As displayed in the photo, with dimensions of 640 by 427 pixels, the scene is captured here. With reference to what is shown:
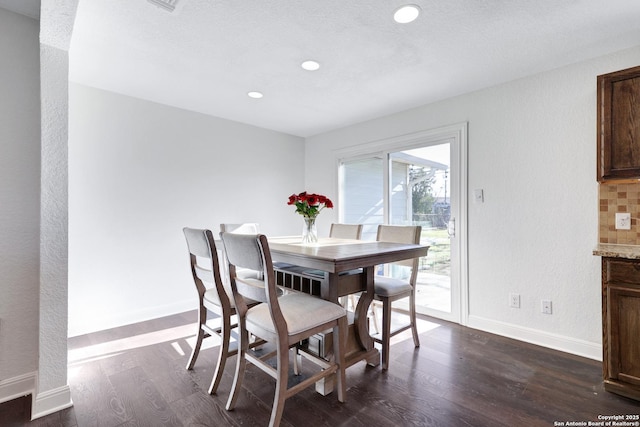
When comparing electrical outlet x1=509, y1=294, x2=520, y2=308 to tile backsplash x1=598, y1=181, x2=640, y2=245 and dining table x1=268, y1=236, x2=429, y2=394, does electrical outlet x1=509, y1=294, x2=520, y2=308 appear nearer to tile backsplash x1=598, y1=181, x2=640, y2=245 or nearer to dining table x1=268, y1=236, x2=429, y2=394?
tile backsplash x1=598, y1=181, x2=640, y2=245

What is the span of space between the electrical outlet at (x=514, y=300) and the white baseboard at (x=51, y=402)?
3362 mm

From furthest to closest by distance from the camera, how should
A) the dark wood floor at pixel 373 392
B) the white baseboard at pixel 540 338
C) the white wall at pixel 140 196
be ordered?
the white wall at pixel 140 196
the white baseboard at pixel 540 338
the dark wood floor at pixel 373 392

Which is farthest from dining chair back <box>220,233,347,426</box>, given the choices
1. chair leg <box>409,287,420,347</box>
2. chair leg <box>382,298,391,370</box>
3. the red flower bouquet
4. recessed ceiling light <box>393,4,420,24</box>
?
recessed ceiling light <box>393,4,420,24</box>

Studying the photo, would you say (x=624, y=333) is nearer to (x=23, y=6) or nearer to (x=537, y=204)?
(x=537, y=204)

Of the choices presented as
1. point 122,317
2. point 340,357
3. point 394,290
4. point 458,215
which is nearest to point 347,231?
point 394,290

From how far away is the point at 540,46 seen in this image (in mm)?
2195

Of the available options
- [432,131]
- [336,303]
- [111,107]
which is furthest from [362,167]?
[111,107]

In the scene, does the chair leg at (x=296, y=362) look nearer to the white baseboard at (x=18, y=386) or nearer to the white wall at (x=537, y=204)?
the white baseboard at (x=18, y=386)

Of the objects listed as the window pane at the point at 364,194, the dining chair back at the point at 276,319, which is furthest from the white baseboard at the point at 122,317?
the window pane at the point at 364,194

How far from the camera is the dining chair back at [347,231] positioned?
3103 mm

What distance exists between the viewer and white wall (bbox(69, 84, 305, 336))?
9.30 feet

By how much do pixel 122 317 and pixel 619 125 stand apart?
4410 mm

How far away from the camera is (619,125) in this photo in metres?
2.00

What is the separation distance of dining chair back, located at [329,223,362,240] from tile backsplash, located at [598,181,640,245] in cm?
192
